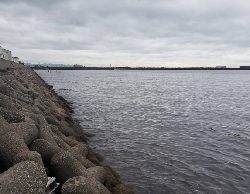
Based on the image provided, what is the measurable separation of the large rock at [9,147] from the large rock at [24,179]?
2.93 ft

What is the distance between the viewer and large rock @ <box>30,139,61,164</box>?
8.03 metres

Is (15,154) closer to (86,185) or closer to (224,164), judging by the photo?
(86,185)

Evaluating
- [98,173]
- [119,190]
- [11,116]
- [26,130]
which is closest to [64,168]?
[98,173]

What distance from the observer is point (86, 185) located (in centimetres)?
662

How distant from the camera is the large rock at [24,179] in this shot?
5.58 m

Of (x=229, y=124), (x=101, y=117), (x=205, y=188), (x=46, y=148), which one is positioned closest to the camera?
(x=46, y=148)

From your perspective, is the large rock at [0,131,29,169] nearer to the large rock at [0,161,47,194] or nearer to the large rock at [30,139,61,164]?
the large rock at [30,139,61,164]

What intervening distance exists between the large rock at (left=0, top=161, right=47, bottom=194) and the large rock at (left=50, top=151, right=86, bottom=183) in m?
1.05

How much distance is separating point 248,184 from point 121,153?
4936mm

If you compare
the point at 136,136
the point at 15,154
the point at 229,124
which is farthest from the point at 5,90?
the point at 229,124

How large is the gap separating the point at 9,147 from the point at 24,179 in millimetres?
1588

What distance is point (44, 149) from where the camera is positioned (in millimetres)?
8172

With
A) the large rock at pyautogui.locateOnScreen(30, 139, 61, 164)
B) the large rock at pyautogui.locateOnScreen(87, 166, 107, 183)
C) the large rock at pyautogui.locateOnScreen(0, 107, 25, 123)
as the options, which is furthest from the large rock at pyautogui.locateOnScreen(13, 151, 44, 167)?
the large rock at pyautogui.locateOnScreen(0, 107, 25, 123)

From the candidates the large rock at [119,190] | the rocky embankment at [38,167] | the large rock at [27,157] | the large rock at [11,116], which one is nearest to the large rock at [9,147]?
the rocky embankment at [38,167]
